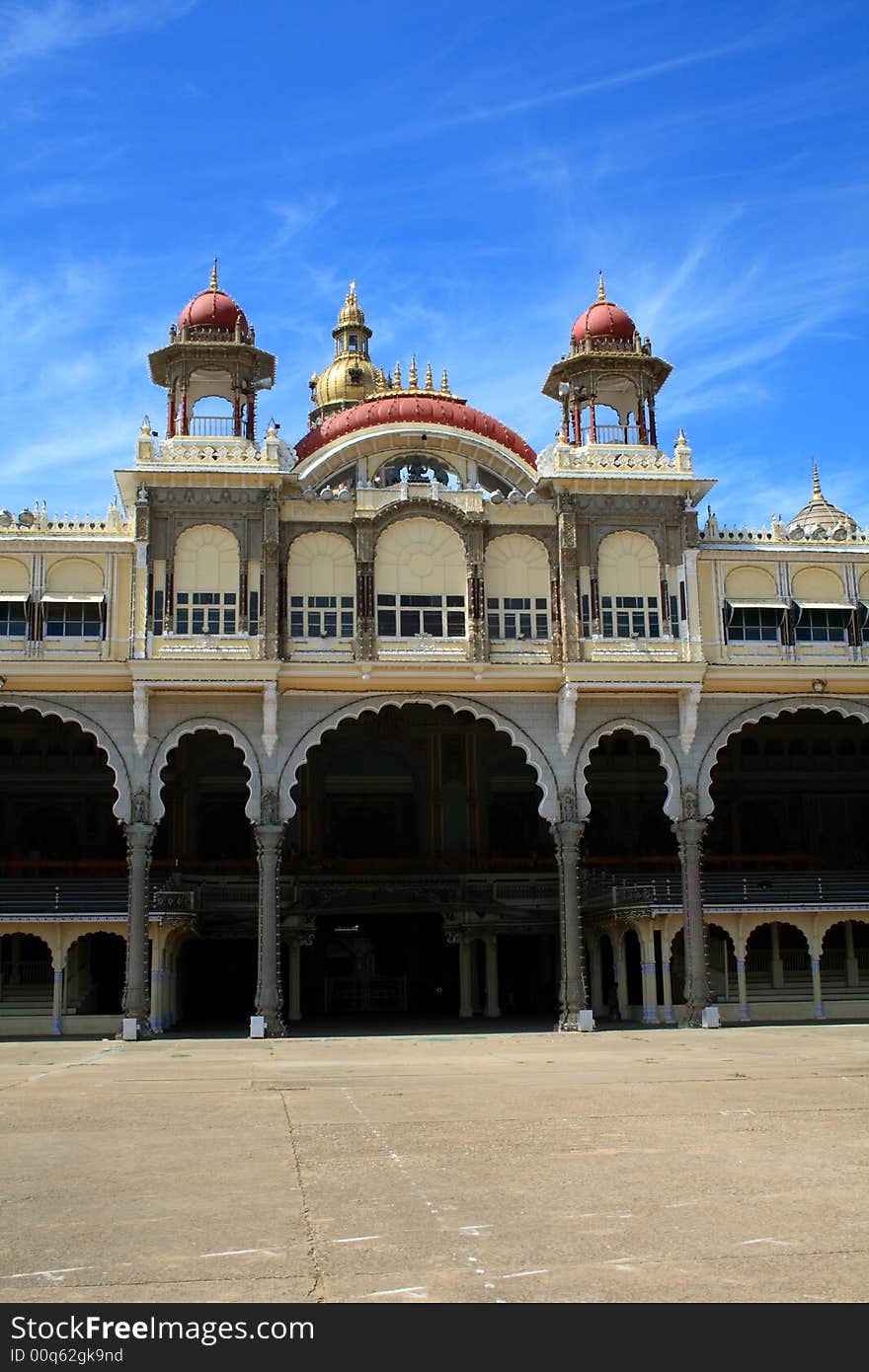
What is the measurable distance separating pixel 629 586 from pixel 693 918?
8.83 meters

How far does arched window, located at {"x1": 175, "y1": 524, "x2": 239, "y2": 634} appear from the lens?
116 feet

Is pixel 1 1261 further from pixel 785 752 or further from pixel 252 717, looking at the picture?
pixel 785 752

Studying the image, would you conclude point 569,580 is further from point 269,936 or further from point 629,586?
point 269,936

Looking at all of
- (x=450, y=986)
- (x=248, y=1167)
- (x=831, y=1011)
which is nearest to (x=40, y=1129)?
(x=248, y=1167)

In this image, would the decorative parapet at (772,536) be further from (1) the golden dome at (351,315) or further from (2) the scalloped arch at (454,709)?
(1) the golden dome at (351,315)

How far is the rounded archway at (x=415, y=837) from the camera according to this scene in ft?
149

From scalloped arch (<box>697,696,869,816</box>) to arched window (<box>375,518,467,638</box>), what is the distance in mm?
7347

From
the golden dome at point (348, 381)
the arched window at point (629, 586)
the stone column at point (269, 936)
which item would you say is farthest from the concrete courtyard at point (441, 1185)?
the golden dome at point (348, 381)

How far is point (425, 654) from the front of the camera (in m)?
35.5

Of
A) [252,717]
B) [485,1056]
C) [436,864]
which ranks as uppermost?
[252,717]

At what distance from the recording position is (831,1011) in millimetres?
38125

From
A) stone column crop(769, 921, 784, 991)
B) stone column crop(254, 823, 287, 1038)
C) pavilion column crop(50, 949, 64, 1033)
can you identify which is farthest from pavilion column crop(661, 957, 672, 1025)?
pavilion column crop(50, 949, 64, 1033)

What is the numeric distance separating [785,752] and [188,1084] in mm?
31001

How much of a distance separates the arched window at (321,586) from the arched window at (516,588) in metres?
3.70
